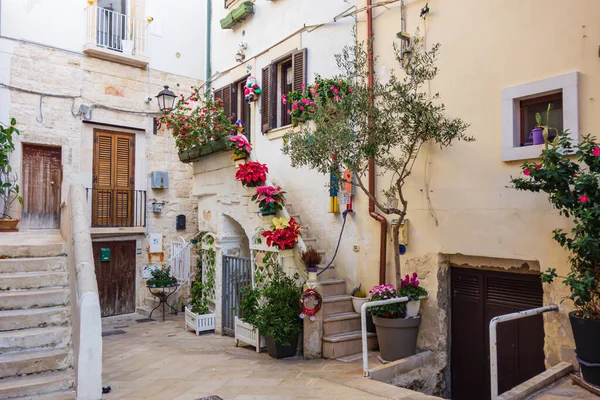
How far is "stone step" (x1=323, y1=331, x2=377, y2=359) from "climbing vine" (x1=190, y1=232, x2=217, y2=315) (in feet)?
10.6

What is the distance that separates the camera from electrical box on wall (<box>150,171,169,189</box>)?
11.9 meters

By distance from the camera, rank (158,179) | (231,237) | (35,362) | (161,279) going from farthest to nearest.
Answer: (158,179)
(161,279)
(231,237)
(35,362)

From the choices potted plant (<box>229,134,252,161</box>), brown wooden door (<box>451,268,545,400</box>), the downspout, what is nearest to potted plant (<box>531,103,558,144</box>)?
brown wooden door (<box>451,268,545,400</box>)

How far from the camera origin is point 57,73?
1049 centimetres

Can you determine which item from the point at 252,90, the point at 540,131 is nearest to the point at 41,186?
the point at 252,90

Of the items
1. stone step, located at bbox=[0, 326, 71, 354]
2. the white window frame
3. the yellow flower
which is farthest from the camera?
the yellow flower

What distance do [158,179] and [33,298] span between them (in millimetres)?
7396

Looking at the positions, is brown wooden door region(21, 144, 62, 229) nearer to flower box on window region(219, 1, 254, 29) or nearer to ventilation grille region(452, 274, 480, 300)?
flower box on window region(219, 1, 254, 29)

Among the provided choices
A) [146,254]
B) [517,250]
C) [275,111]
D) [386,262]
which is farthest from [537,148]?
[146,254]

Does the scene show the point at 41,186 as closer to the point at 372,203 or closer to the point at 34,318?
the point at 34,318

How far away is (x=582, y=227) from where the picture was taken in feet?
13.1

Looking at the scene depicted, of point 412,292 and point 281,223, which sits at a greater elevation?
point 281,223

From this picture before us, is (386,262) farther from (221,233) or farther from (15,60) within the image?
(15,60)

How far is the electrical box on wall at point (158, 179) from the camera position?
11.9 metres
